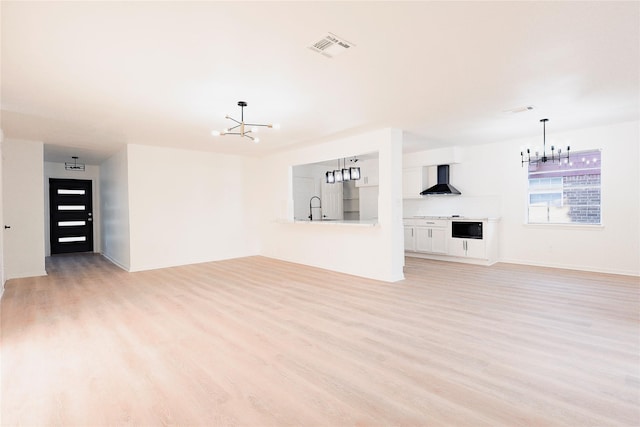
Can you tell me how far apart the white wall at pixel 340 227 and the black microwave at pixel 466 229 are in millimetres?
2201

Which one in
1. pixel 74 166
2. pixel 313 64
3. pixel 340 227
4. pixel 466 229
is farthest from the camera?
pixel 74 166

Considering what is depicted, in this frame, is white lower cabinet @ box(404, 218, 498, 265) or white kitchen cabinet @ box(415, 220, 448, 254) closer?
white lower cabinet @ box(404, 218, 498, 265)

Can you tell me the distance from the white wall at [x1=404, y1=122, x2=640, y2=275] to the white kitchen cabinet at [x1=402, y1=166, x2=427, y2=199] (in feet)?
1.01

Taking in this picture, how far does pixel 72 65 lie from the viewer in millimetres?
2953

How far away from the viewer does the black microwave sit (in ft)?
22.4

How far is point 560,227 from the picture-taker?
20.1 feet

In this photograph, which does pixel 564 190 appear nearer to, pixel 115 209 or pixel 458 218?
pixel 458 218

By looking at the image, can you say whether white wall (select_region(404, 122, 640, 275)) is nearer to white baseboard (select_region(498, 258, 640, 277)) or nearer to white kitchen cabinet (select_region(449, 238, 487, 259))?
white baseboard (select_region(498, 258, 640, 277))

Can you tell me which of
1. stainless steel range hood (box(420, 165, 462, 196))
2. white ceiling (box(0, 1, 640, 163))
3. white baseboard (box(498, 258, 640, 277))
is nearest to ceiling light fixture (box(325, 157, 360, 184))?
white ceiling (box(0, 1, 640, 163))

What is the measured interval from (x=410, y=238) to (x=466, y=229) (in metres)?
1.36

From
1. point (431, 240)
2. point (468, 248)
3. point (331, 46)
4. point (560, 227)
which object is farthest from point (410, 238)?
point (331, 46)

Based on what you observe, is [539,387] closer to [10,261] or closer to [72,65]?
[72,65]

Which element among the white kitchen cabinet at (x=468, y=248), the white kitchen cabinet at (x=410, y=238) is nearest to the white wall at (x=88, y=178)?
the white kitchen cabinet at (x=410, y=238)

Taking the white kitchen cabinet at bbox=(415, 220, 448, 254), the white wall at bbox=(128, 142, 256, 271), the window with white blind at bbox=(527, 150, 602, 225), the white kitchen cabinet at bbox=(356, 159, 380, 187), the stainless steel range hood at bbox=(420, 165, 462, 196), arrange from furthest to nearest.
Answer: the white kitchen cabinet at bbox=(356, 159, 380, 187), the stainless steel range hood at bbox=(420, 165, 462, 196), the white kitchen cabinet at bbox=(415, 220, 448, 254), the white wall at bbox=(128, 142, 256, 271), the window with white blind at bbox=(527, 150, 602, 225)
